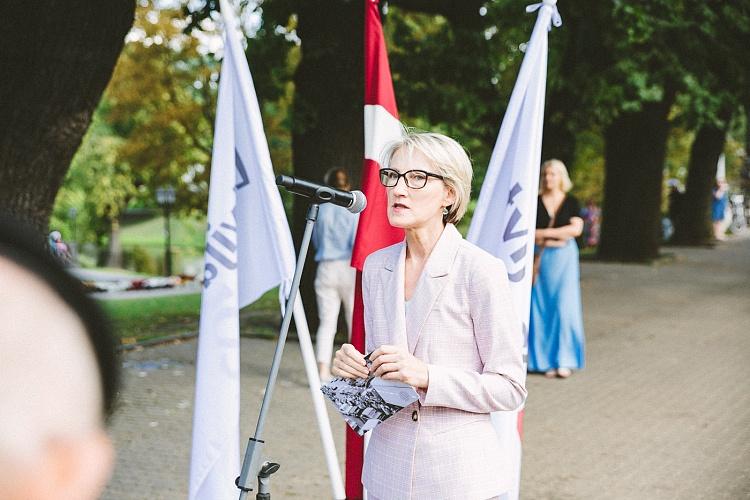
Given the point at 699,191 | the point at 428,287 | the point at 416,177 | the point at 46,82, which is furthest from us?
the point at 699,191

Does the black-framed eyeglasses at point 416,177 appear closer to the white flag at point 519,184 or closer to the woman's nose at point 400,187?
the woman's nose at point 400,187

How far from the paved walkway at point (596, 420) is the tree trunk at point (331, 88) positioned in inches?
99.2

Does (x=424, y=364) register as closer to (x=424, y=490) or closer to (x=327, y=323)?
(x=424, y=490)

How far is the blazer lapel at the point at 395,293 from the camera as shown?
8.71ft

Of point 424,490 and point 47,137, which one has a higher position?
point 47,137

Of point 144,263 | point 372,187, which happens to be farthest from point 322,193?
point 144,263

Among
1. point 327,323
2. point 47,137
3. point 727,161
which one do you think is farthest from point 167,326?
point 727,161

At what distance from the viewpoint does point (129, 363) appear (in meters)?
9.79

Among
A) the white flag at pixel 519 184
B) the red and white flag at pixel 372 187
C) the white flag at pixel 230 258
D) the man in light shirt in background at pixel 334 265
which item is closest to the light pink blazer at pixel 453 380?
the red and white flag at pixel 372 187

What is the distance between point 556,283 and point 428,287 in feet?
20.6

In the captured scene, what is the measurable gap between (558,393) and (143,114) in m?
21.8

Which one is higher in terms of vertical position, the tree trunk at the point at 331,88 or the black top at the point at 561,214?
the tree trunk at the point at 331,88

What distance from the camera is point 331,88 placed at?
10703 mm

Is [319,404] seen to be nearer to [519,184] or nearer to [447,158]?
[519,184]
